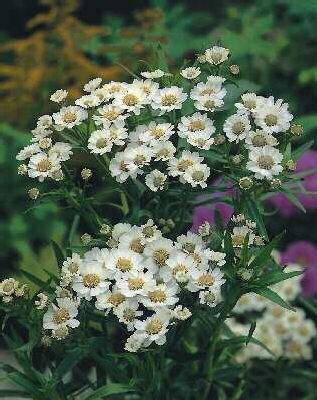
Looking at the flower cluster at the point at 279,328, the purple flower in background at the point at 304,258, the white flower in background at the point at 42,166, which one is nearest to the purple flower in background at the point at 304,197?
the purple flower in background at the point at 304,258

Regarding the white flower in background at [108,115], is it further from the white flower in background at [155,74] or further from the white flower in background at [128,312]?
the white flower in background at [128,312]

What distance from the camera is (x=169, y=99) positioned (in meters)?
1.63

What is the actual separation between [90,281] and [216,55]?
17.3 inches

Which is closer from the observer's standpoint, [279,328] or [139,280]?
[139,280]

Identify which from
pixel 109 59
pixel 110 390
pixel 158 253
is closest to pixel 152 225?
pixel 158 253

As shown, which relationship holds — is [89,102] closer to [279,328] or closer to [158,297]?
[158,297]

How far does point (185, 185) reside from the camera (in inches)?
65.2

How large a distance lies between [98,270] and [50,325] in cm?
13

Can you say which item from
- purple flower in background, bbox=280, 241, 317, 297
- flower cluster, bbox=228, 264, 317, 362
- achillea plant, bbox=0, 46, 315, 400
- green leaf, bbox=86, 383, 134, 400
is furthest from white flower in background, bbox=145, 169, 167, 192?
purple flower in background, bbox=280, 241, 317, 297

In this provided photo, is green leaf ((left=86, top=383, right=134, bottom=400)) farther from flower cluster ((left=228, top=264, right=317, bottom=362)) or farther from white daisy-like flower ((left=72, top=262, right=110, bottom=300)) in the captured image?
flower cluster ((left=228, top=264, right=317, bottom=362))

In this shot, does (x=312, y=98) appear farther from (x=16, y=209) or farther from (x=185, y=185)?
(x=185, y=185)

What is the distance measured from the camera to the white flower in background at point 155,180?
5.19ft

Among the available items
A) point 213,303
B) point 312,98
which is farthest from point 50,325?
point 312,98

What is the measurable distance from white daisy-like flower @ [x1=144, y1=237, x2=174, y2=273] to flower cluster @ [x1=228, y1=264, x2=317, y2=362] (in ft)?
2.57
